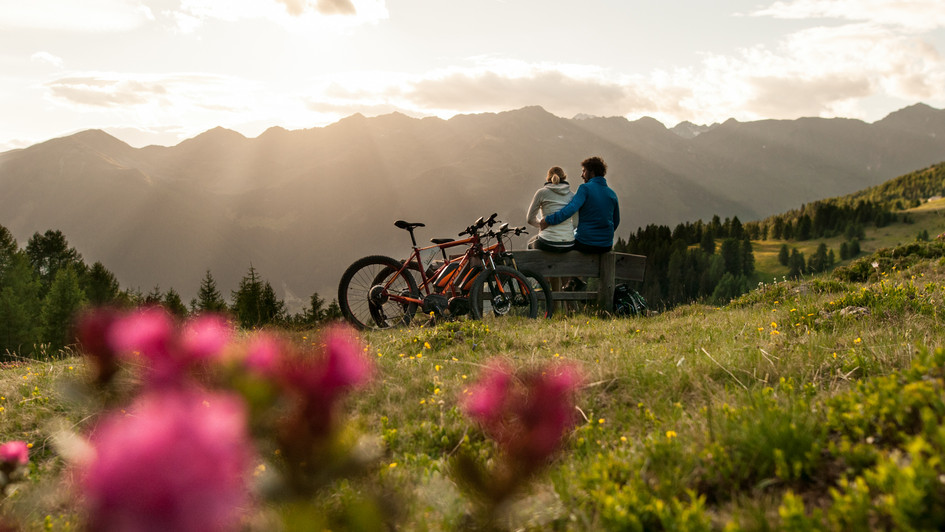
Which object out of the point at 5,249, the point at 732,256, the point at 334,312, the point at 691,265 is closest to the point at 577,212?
the point at 334,312

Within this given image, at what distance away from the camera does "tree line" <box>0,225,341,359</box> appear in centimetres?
5853

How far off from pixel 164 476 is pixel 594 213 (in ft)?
38.6

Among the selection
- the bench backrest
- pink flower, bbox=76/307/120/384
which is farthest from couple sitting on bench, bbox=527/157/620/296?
pink flower, bbox=76/307/120/384

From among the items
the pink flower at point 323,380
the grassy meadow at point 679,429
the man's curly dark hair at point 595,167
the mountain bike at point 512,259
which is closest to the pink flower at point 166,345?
the pink flower at point 323,380

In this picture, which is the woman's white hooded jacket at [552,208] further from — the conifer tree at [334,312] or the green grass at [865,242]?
the green grass at [865,242]

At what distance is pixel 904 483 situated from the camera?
2088 mm

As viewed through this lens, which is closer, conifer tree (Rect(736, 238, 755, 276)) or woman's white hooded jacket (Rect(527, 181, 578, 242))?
woman's white hooded jacket (Rect(527, 181, 578, 242))

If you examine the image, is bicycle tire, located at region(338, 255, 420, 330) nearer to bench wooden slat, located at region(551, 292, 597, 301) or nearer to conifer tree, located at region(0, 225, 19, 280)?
bench wooden slat, located at region(551, 292, 597, 301)

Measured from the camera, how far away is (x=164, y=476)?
854 millimetres

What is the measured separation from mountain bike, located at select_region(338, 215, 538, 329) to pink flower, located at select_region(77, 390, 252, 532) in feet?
29.6

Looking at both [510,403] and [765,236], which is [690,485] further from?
[765,236]

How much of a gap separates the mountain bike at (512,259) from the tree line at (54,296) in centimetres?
4000

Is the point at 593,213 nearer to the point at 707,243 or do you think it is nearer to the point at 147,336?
the point at 147,336

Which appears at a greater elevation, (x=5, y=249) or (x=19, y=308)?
(x=5, y=249)
